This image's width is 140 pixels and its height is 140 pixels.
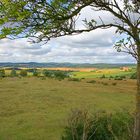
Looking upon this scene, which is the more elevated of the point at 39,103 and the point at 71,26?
the point at 71,26

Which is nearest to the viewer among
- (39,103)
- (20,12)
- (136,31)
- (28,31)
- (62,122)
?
(20,12)

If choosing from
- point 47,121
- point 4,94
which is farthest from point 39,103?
point 47,121

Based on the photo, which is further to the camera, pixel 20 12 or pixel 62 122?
pixel 62 122

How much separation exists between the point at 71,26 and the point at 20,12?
82.5 inches

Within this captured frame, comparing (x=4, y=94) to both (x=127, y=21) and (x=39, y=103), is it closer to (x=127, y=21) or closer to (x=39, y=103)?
(x=39, y=103)

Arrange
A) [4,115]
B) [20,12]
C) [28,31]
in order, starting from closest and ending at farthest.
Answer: [20,12], [28,31], [4,115]

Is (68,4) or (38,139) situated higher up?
(68,4)

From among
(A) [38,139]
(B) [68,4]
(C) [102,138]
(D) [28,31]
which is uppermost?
(B) [68,4]

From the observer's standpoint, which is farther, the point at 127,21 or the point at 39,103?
the point at 39,103

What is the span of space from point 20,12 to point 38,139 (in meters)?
24.3

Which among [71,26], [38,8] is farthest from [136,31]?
[38,8]

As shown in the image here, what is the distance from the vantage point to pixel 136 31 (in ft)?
43.1

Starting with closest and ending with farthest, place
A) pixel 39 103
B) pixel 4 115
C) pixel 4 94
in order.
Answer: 1. pixel 4 115
2. pixel 39 103
3. pixel 4 94

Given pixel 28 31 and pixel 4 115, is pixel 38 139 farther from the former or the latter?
pixel 28 31
